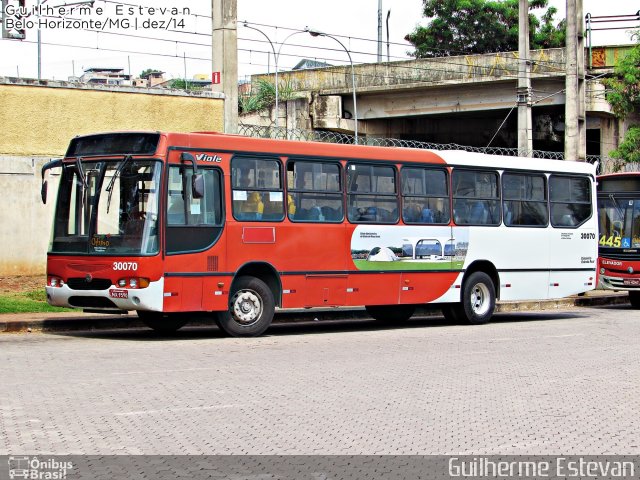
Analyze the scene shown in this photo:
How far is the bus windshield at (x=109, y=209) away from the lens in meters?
15.3

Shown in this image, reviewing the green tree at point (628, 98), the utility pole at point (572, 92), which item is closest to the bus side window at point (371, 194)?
the utility pole at point (572, 92)

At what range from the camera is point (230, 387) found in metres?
10.8

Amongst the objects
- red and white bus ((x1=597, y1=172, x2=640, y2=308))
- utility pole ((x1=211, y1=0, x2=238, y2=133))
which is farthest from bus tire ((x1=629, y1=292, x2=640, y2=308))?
utility pole ((x1=211, y1=0, x2=238, y2=133))

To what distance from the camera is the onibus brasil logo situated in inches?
263

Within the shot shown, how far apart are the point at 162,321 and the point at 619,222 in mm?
13812

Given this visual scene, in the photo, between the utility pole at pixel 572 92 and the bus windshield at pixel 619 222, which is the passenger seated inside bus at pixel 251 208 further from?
the utility pole at pixel 572 92

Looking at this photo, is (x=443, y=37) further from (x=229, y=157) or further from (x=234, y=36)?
(x=229, y=157)

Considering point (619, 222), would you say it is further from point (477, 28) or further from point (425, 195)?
point (477, 28)

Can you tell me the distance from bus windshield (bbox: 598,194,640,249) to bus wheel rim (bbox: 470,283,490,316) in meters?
7.02

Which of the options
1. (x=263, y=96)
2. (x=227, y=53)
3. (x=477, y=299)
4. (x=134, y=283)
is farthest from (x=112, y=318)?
(x=263, y=96)

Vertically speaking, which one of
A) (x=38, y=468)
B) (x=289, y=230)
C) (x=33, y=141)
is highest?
(x=33, y=141)

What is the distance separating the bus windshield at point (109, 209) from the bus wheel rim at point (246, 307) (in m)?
1.79

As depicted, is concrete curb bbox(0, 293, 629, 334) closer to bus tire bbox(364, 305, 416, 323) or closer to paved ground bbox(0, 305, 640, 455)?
paved ground bbox(0, 305, 640, 455)

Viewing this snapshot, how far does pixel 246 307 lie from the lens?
643 inches
